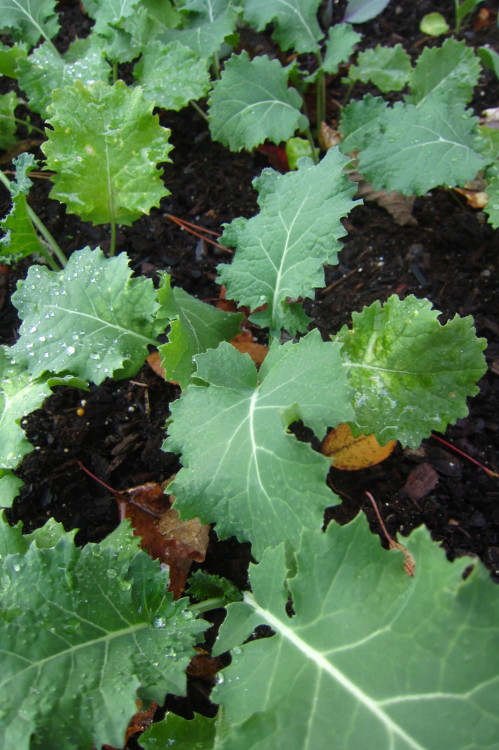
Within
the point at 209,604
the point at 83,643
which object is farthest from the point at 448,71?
the point at 83,643

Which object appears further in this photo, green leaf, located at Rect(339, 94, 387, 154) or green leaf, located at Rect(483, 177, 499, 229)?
green leaf, located at Rect(339, 94, 387, 154)

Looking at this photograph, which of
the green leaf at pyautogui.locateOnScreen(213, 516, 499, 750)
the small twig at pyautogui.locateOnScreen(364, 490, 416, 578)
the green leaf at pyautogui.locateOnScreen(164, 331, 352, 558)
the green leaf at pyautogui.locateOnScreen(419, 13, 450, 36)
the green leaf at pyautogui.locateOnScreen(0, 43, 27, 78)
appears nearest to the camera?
the green leaf at pyautogui.locateOnScreen(213, 516, 499, 750)

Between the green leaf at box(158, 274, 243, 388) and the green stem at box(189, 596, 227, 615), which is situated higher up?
the green leaf at box(158, 274, 243, 388)

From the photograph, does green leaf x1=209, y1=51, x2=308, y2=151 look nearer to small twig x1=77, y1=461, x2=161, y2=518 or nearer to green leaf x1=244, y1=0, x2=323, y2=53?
green leaf x1=244, y1=0, x2=323, y2=53

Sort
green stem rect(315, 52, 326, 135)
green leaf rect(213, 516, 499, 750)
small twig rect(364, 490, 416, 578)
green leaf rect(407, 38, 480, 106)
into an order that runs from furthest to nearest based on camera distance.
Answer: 1. green stem rect(315, 52, 326, 135)
2. green leaf rect(407, 38, 480, 106)
3. small twig rect(364, 490, 416, 578)
4. green leaf rect(213, 516, 499, 750)

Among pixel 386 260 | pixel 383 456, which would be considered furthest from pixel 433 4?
pixel 383 456

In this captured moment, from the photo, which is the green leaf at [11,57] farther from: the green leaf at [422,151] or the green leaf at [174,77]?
the green leaf at [422,151]

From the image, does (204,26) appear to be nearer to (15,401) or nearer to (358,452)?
(15,401)

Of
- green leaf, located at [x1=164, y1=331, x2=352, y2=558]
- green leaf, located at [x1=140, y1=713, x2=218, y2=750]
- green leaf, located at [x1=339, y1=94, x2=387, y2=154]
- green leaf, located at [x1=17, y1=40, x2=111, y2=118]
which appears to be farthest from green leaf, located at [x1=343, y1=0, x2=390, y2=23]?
green leaf, located at [x1=140, y1=713, x2=218, y2=750]
